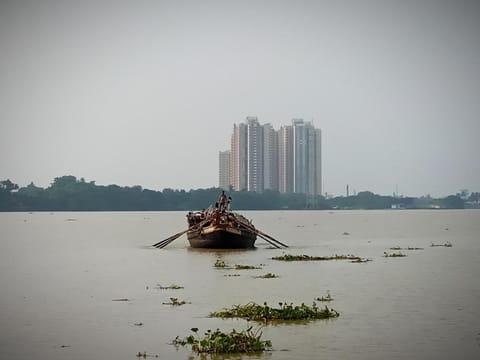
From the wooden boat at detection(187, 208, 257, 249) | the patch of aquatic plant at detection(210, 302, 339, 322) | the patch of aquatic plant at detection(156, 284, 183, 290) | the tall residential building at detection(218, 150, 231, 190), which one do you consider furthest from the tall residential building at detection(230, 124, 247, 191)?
the patch of aquatic plant at detection(210, 302, 339, 322)

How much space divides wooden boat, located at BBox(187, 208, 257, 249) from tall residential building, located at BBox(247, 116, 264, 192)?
141 metres

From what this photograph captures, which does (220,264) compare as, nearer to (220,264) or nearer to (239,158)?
(220,264)

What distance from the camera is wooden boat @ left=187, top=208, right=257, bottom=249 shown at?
109 ft

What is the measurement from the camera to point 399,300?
57.5ft

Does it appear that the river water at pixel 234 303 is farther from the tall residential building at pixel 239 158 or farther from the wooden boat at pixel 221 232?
the tall residential building at pixel 239 158

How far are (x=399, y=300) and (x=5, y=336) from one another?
867 centimetres

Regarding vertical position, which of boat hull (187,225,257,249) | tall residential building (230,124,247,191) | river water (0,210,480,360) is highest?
tall residential building (230,124,247,191)

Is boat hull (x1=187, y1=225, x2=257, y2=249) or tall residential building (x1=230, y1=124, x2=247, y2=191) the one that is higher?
tall residential building (x1=230, y1=124, x2=247, y2=191)

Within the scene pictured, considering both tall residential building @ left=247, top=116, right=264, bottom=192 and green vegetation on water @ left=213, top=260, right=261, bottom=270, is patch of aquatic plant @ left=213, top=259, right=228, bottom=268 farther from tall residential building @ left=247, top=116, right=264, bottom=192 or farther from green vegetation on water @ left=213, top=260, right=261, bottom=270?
tall residential building @ left=247, top=116, right=264, bottom=192

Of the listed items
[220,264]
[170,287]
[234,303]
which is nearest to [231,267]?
[220,264]

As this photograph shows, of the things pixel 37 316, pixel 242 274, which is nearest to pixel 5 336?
pixel 37 316

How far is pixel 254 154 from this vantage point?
189 m

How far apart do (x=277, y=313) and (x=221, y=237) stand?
62.8 ft

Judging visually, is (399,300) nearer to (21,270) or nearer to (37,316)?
(37,316)
